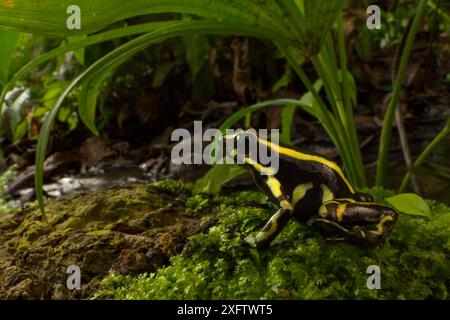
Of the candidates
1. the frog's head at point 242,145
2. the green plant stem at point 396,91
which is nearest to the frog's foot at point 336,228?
the frog's head at point 242,145

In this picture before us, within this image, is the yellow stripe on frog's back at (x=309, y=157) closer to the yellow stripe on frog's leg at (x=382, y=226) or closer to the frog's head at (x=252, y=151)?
the frog's head at (x=252, y=151)

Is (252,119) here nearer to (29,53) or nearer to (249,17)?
(29,53)

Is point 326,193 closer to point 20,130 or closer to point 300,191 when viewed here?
point 300,191

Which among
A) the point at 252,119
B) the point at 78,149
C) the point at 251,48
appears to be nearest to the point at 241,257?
the point at 252,119

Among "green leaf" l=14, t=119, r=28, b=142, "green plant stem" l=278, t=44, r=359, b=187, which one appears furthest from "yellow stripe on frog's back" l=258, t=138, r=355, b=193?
"green leaf" l=14, t=119, r=28, b=142

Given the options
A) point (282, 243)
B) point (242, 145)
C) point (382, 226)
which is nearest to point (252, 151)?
point (242, 145)

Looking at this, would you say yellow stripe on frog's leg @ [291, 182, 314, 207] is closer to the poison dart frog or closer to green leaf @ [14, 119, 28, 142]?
the poison dart frog
